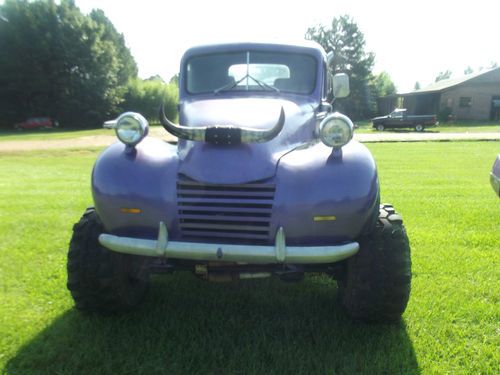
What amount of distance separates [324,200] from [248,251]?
0.51 m

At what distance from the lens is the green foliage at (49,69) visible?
3762 centimetres

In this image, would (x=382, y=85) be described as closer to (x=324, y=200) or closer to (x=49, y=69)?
(x=49, y=69)

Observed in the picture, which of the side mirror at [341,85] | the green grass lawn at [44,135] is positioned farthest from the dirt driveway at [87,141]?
the side mirror at [341,85]

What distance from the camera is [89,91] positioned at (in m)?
38.1

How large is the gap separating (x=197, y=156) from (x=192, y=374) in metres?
1.26

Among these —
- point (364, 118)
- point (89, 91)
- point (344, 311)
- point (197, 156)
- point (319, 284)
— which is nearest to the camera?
point (197, 156)

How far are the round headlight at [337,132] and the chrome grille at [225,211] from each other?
0.50 meters

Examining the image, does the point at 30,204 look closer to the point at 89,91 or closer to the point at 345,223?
the point at 345,223

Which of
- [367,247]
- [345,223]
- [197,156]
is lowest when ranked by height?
[367,247]

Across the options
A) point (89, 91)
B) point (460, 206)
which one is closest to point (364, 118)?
point (89, 91)

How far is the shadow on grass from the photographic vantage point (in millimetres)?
2381

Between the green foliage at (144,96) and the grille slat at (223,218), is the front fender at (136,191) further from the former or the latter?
the green foliage at (144,96)

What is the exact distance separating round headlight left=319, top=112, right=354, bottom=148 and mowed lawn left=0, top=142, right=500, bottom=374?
1.24 meters

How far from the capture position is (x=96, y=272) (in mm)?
2783
